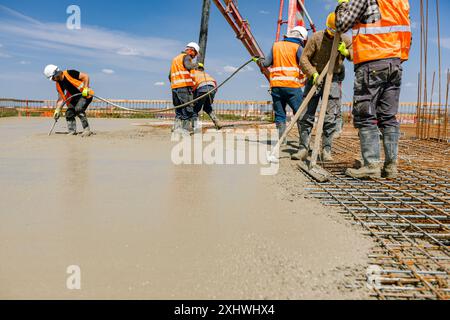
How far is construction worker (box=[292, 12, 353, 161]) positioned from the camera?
4367mm

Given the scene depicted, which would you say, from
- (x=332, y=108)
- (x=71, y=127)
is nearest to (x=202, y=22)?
(x=71, y=127)

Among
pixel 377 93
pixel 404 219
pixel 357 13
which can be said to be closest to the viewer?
pixel 404 219

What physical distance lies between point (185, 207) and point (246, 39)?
14.2 meters

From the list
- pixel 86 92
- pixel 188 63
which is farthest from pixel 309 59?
pixel 86 92

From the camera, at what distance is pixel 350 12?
326cm

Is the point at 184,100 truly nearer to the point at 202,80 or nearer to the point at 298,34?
the point at 202,80

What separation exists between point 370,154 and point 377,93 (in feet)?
1.73

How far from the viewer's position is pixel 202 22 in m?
10.5

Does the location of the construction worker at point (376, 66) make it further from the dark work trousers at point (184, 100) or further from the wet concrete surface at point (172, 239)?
the dark work trousers at point (184, 100)

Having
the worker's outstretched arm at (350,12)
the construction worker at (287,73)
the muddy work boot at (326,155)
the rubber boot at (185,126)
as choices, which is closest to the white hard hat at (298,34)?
the construction worker at (287,73)

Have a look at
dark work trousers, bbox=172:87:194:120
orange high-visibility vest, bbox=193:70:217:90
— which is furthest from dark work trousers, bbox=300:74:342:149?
orange high-visibility vest, bbox=193:70:217:90

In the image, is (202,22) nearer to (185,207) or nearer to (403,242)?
(185,207)

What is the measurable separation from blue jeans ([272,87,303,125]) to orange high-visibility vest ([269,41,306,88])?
66mm

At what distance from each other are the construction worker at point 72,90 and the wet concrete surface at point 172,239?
3805 mm
